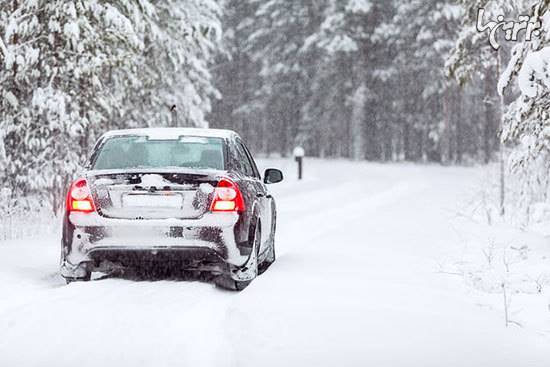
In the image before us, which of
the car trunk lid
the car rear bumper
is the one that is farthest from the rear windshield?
the car rear bumper

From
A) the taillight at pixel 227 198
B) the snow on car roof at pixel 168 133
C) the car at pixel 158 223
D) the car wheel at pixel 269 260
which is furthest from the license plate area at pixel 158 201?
the car wheel at pixel 269 260

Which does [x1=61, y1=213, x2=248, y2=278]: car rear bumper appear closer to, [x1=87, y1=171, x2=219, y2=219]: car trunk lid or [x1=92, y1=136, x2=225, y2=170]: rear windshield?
[x1=87, y1=171, x2=219, y2=219]: car trunk lid

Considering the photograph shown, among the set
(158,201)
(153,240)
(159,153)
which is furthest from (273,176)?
(153,240)

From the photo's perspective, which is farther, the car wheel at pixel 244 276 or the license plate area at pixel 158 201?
the car wheel at pixel 244 276

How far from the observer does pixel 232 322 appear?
5.51 m

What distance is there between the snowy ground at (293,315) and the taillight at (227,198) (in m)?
0.79

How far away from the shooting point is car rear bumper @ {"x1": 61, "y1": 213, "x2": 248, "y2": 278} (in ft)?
22.0

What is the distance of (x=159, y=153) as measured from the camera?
778cm

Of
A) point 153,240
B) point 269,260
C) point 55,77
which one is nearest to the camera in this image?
point 153,240

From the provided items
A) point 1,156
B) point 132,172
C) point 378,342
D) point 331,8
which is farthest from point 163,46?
point 331,8

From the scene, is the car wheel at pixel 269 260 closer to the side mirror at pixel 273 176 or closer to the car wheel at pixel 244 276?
the side mirror at pixel 273 176

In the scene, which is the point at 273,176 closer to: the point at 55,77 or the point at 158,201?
the point at 158,201

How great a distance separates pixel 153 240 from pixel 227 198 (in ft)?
2.63

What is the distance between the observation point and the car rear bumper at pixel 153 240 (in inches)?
264
